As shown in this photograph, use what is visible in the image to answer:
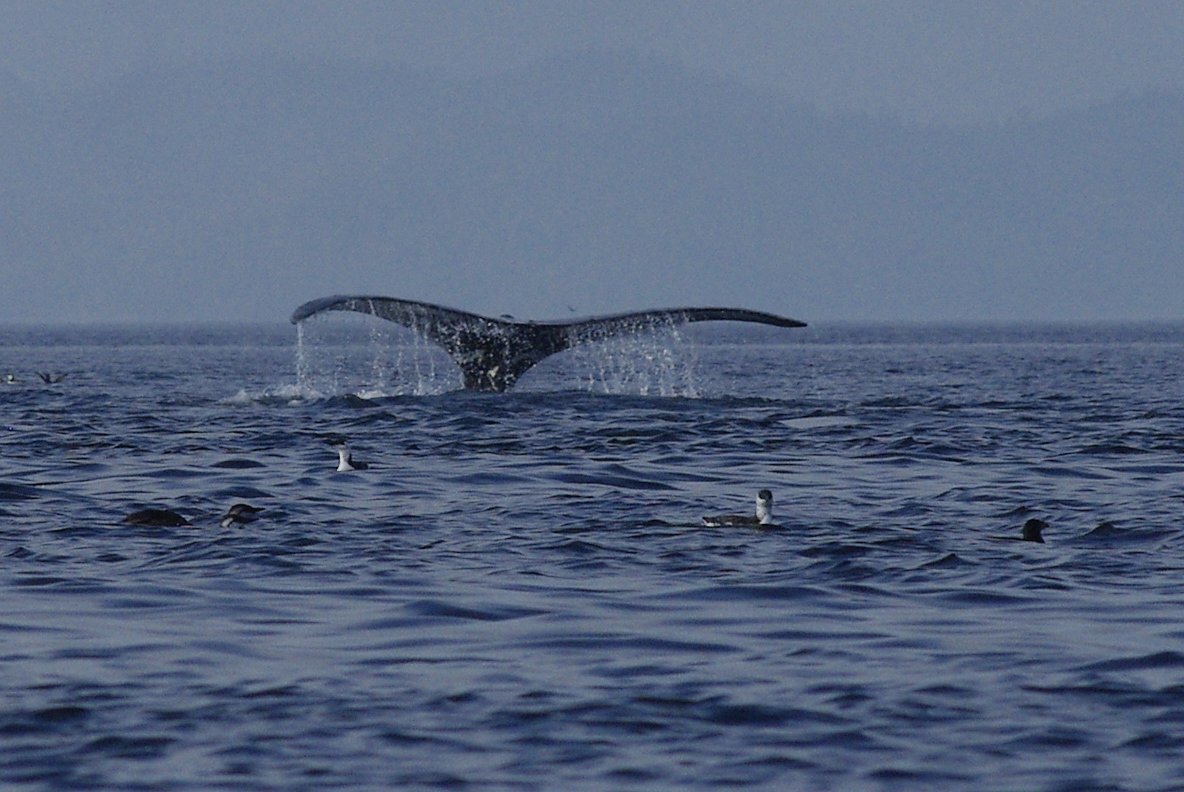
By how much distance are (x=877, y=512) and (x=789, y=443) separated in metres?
7.14

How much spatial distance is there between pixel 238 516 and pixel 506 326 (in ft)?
36.4

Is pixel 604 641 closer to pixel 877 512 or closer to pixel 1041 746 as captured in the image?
pixel 1041 746

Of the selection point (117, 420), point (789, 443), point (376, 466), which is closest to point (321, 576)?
point (376, 466)

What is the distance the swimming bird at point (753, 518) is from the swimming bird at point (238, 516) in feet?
11.8

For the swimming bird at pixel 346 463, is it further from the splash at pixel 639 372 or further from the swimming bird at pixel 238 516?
the splash at pixel 639 372

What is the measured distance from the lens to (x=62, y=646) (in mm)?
11156

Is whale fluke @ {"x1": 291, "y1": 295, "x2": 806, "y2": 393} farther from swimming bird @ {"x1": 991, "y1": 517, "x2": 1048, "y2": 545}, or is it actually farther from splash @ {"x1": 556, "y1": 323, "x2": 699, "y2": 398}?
swimming bird @ {"x1": 991, "y1": 517, "x2": 1048, "y2": 545}

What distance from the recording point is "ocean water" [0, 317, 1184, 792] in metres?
8.68

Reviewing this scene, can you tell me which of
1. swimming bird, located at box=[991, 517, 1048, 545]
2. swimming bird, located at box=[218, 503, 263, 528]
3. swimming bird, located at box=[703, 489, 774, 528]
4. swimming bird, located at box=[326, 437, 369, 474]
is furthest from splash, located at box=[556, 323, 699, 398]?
swimming bird, located at box=[991, 517, 1048, 545]

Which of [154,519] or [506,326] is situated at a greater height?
[506,326]

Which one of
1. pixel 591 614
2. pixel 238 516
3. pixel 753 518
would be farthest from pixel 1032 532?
pixel 238 516

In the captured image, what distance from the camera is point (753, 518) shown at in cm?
1648

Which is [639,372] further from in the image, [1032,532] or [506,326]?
[1032,532]

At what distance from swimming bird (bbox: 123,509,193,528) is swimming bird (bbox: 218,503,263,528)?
33cm
